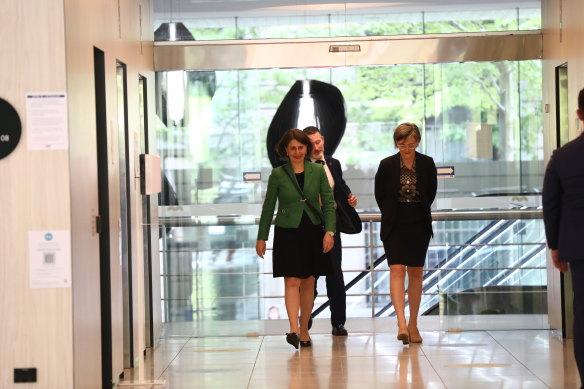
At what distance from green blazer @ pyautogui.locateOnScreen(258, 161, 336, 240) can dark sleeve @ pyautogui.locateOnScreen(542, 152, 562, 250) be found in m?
2.11

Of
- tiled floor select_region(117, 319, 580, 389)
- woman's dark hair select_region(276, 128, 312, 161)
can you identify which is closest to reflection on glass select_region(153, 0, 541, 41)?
woman's dark hair select_region(276, 128, 312, 161)

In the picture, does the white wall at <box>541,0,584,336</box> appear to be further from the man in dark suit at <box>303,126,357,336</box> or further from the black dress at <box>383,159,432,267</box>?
the man in dark suit at <box>303,126,357,336</box>

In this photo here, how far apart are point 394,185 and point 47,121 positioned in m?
2.75

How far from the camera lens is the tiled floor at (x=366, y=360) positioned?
562 cm

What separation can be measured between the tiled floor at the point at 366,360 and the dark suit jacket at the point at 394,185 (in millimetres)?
889

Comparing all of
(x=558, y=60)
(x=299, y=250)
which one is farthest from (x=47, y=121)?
(x=558, y=60)

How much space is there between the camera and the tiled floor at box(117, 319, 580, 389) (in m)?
5.62

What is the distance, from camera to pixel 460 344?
6.87 meters

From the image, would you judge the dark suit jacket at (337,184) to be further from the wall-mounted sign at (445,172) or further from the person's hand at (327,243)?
the wall-mounted sign at (445,172)

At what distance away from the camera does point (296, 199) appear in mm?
6496

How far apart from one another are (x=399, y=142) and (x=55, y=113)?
2740mm

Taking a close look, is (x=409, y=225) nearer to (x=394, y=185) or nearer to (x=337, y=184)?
(x=394, y=185)

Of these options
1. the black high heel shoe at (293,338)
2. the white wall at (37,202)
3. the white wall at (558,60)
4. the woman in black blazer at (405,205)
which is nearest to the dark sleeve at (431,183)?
the woman in black blazer at (405,205)

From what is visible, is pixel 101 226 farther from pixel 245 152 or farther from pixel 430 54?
pixel 430 54
